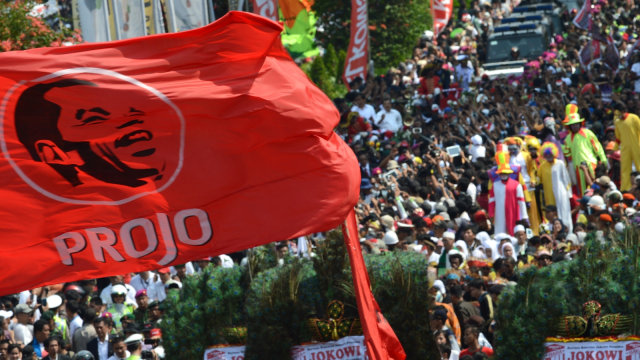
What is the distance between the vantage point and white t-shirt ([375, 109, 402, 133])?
83.7 feet

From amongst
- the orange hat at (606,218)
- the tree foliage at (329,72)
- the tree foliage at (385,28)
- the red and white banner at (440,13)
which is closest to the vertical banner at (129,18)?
the orange hat at (606,218)

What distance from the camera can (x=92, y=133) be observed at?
8.84 m

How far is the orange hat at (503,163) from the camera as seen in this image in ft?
60.5

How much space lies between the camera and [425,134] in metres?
24.3

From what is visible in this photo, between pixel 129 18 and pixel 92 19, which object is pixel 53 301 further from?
pixel 129 18

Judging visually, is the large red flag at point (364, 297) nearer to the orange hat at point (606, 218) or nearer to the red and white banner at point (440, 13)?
the orange hat at point (606, 218)

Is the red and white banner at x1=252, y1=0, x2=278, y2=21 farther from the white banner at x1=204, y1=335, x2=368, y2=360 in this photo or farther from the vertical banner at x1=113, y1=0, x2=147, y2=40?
the white banner at x1=204, y1=335, x2=368, y2=360

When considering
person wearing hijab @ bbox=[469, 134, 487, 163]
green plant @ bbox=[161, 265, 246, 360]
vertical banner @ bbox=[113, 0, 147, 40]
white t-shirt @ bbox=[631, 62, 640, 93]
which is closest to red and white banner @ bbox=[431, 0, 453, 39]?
white t-shirt @ bbox=[631, 62, 640, 93]

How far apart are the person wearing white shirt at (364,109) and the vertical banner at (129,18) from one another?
8691 millimetres

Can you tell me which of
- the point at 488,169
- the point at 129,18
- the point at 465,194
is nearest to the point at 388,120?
the point at 488,169

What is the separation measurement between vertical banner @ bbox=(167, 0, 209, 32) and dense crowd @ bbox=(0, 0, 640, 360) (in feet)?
10.7

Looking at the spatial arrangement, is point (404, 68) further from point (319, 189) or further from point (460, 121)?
point (319, 189)

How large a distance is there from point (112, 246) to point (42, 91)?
1.15m

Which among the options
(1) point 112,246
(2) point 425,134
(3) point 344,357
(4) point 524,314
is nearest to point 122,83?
(1) point 112,246
